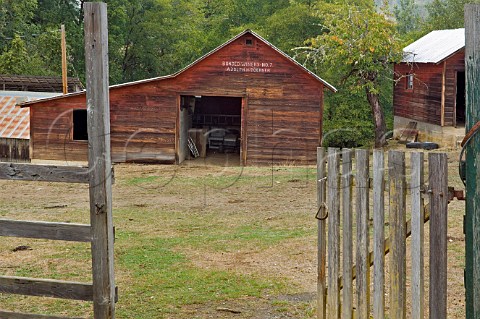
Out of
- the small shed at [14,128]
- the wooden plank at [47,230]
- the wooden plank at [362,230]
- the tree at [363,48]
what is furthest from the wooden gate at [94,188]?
the tree at [363,48]

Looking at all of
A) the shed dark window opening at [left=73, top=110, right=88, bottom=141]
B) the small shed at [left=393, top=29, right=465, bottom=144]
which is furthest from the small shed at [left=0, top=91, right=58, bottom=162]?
the small shed at [left=393, top=29, right=465, bottom=144]

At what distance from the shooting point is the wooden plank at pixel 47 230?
648cm

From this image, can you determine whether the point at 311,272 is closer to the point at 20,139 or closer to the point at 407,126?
the point at 20,139

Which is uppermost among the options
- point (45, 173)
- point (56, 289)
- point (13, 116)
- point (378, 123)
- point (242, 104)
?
point (242, 104)

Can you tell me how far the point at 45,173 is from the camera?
6559mm

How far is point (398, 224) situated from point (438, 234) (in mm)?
501

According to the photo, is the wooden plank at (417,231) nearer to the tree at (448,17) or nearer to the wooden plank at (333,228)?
the wooden plank at (333,228)

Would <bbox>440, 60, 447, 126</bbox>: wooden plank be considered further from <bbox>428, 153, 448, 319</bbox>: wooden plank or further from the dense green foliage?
<bbox>428, 153, 448, 319</bbox>: wooden plank

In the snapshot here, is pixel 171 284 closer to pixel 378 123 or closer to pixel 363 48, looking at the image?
pixel 363 48

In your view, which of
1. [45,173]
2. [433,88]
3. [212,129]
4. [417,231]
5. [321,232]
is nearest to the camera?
[417,231]

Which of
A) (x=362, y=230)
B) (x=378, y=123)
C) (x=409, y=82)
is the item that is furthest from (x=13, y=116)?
(x=362, y=230)

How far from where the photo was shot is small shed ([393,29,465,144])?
106 ft

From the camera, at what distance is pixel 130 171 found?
26234 mm

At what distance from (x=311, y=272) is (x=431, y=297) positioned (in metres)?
5.10
